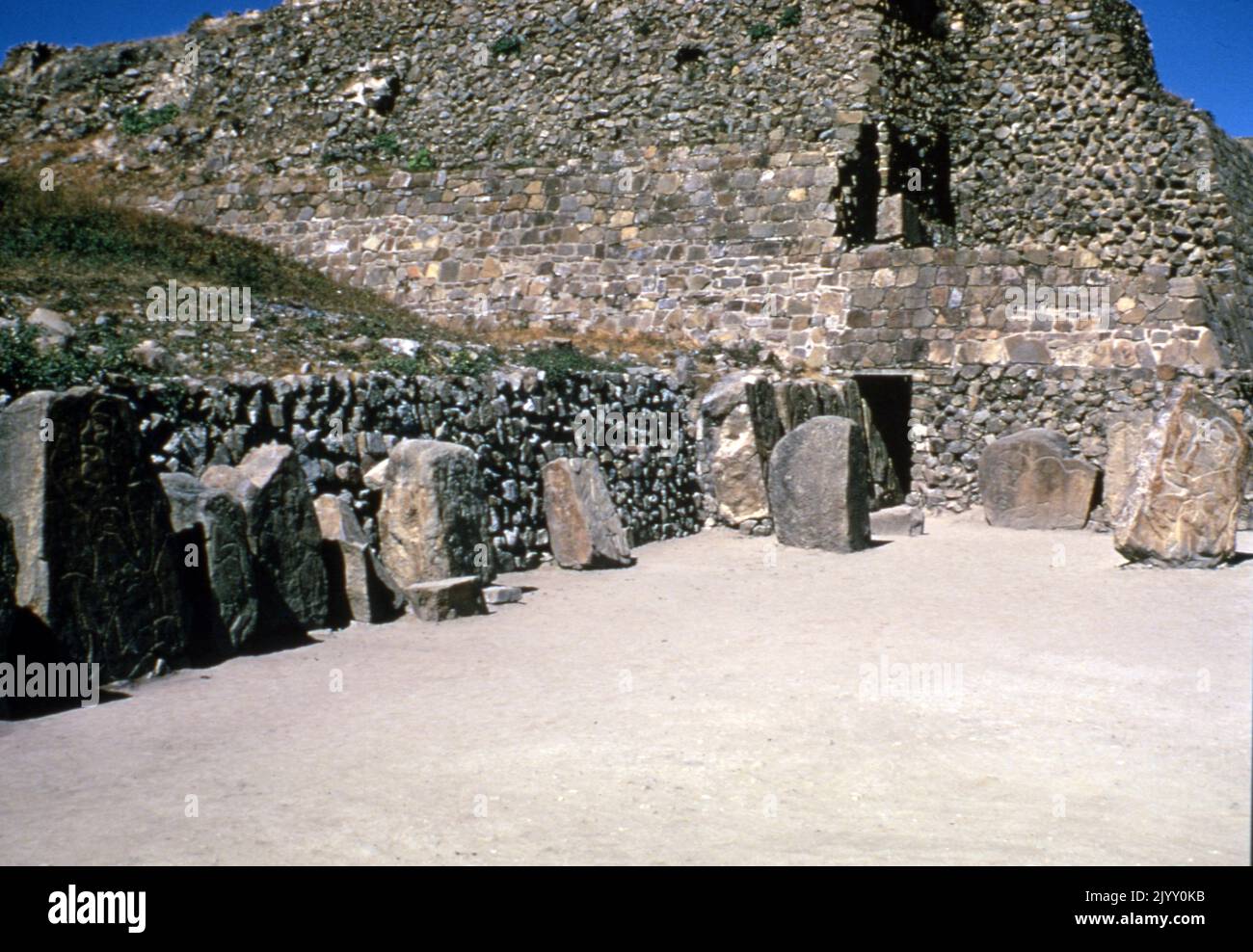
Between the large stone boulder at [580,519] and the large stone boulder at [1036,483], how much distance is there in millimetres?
4773

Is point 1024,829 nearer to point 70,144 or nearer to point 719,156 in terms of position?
point 719,156

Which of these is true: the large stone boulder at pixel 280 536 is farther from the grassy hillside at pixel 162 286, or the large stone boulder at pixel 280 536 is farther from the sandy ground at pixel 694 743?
the grassy hillside at pixel 162 286

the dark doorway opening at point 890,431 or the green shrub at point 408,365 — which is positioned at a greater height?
the green shrub at point 408,365

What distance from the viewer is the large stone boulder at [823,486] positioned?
12.2 m

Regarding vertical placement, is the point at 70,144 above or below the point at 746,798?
above

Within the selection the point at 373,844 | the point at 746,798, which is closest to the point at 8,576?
the point at 373,844

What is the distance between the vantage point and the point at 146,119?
72.9 ft

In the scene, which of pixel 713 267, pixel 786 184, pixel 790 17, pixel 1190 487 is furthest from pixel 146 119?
pixel 1190 487

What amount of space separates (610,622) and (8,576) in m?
4.13


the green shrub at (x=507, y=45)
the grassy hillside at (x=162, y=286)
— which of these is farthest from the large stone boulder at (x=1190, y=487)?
the green shrub at (x=507, y=45)

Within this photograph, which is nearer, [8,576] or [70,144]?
[8,576]

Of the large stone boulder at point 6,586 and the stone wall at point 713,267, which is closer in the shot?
the large stone boulder at point 6,586

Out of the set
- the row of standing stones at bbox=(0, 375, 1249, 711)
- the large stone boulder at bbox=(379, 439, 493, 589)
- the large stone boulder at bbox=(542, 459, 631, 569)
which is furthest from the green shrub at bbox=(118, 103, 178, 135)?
the large stone boulder at bbox=(379, 439, 493, 589)

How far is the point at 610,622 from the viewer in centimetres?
916
